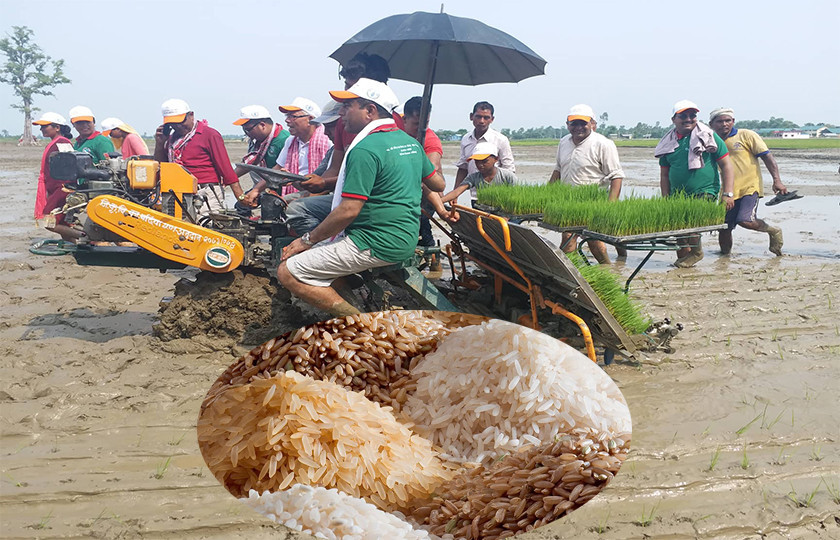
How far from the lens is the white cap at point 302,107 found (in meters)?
6.75

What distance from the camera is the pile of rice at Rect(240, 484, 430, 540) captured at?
1.60 m

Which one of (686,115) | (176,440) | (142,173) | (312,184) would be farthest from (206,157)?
(686,115)

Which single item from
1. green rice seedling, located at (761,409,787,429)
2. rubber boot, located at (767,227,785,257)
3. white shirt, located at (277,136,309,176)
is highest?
white shirt, located at (277,136,309,176)

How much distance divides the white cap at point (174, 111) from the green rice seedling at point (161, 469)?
389 centimetres

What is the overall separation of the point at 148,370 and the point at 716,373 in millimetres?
3906

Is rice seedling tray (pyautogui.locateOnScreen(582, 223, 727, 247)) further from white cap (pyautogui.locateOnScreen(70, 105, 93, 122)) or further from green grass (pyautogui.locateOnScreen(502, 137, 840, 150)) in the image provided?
green grass (pyautogui.locateOnScreen(502, 137, 840, 150))

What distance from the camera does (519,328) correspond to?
2.04 metres

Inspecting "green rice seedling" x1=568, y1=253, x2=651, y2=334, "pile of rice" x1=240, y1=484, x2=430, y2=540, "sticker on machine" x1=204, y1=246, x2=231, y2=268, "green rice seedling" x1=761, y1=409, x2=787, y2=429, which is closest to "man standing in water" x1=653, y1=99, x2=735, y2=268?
"green rice seedling" x1=568, y1=253, x2=651, y2=334

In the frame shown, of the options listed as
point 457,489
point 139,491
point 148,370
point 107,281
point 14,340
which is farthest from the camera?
point 107,281

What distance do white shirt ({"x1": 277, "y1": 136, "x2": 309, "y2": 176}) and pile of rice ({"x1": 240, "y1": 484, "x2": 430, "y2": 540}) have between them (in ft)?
16.4

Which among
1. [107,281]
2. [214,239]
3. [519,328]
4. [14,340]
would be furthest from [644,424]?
[107,281]

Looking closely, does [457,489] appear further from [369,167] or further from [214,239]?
[214,239]

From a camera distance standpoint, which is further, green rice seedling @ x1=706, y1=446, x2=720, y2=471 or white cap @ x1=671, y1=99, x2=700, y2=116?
white cap @ x1=671, y1=99, x2=700, y2=116

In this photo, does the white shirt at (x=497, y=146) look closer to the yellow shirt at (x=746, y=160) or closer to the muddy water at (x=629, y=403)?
the muddy water at (x=629, y=403)
